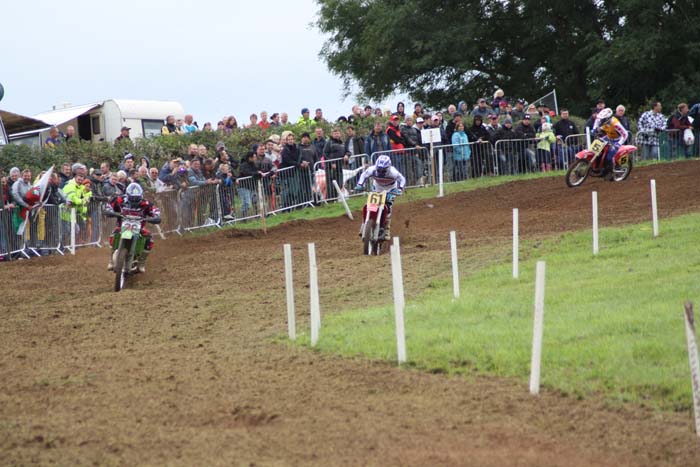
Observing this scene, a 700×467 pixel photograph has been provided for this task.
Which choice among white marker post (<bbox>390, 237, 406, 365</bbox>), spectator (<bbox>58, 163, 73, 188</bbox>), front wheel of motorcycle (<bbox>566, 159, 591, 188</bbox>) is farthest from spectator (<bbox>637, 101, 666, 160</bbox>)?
white marker post (<bbox>390, 237, 406, 365</bbox>)

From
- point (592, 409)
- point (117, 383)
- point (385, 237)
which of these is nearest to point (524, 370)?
point (592, 409)

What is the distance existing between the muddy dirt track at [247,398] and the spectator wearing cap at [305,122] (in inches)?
520

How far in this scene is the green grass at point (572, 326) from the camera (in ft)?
34.0

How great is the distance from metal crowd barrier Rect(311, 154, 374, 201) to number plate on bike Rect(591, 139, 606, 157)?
5948mm

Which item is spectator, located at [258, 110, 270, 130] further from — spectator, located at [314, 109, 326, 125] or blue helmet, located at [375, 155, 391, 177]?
blue helmet, located at [375, 155, 391, 177]

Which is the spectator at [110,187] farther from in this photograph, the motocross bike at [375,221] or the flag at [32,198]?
the motocross bike at [375,221]

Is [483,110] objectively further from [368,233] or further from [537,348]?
[537,348]

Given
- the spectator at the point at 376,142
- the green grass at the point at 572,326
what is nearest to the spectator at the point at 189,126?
the spectator at the point at 376,142

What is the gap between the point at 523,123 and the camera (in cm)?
3122

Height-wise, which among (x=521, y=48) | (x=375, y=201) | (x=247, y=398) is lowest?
(x=247, y=398)

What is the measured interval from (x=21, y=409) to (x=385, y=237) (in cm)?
1172

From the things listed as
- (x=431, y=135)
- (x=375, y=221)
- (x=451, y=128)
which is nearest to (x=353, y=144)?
(x=431, y=135)

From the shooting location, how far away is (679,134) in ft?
106

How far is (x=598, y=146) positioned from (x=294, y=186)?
25.9ft
